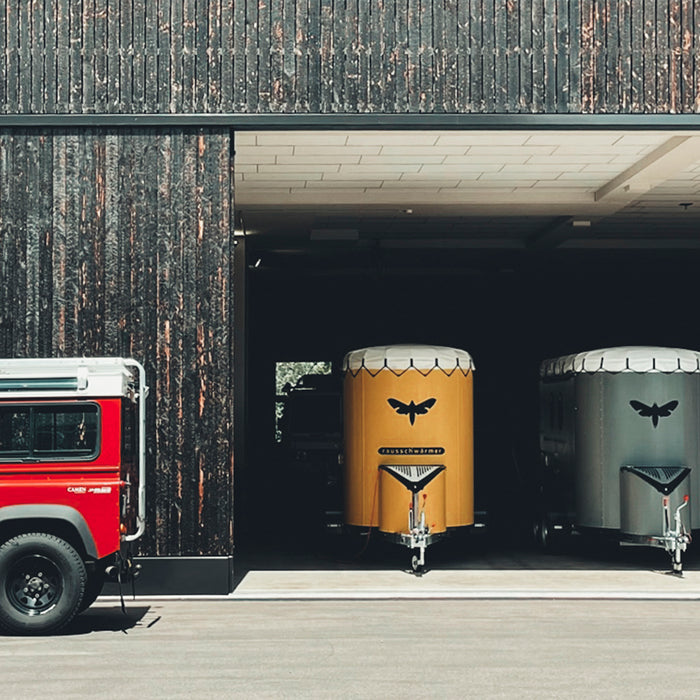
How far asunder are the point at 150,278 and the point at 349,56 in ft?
11.3

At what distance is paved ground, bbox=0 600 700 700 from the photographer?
28.2ft

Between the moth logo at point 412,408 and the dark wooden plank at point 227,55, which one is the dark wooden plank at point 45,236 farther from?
the moth logo at point 412,408

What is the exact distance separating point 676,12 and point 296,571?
27.2 feet

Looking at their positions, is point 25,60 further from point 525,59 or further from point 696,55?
point 696,55

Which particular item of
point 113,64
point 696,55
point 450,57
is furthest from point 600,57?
point 113,64

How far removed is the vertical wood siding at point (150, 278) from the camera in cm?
1348

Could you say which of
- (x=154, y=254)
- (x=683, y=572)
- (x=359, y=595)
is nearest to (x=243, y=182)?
(x=154, y=254)

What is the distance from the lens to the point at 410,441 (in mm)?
16172

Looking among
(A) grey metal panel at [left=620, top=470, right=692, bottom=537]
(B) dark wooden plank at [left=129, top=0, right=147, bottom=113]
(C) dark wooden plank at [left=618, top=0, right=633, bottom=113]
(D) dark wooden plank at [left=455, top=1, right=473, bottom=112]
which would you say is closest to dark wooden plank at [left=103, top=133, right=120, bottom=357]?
(B) dark wooden plank at [left=129, top=0, right=147, bottom=113]

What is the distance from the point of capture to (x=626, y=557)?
1725 cm

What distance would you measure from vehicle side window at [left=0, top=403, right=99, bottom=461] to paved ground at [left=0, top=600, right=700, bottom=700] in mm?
1676

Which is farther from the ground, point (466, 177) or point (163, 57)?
point (163, 57)

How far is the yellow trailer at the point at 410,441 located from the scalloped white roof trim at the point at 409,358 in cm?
1

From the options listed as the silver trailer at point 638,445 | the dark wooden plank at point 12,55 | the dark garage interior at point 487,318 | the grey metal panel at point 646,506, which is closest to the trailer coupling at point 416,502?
the silver trailer at point 638,445
